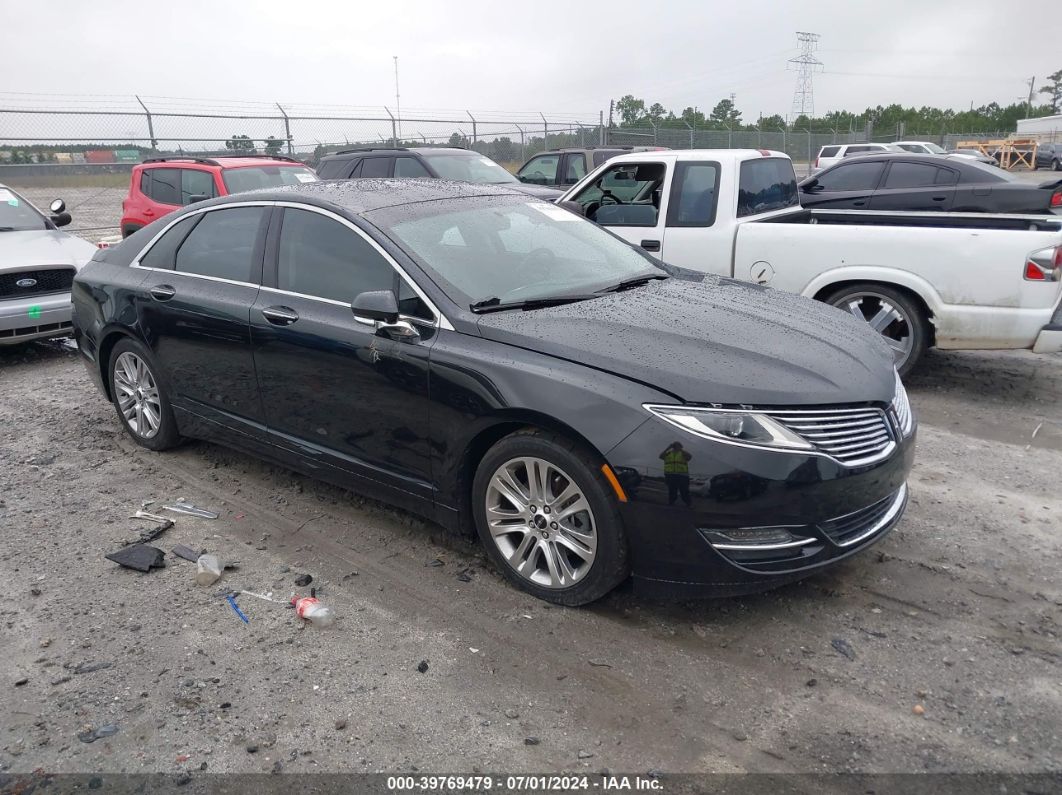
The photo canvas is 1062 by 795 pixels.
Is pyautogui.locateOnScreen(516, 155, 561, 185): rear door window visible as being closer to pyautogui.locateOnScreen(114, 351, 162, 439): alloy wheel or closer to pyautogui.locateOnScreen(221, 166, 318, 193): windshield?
pyautogui.locateOnScreen(221, 166, 318, 193): windshield

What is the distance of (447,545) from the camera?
162 inches

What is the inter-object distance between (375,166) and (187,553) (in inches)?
389

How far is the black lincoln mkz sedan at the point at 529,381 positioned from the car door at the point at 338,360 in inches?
0.5

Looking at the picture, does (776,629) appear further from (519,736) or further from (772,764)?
(519,736)

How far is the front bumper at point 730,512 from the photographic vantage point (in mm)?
3014

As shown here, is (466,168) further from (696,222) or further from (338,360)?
(338,360)

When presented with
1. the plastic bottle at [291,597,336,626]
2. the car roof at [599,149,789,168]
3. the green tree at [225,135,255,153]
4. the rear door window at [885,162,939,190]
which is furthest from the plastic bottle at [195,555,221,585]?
the green tree at [225,135,255,153]

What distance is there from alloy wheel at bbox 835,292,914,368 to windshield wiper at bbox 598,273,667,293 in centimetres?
244

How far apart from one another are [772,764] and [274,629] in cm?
201

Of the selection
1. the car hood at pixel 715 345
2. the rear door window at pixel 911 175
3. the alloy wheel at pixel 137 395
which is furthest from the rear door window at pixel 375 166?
the car hood at pixel 715 345

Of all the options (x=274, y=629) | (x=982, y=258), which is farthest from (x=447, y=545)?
(x=982, y=258)

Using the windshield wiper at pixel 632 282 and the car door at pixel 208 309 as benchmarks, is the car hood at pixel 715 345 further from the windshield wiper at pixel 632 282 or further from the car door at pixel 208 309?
the car door at pixel 208 309

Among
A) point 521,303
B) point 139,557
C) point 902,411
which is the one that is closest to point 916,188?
point 902,411

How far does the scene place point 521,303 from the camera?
3787mm
